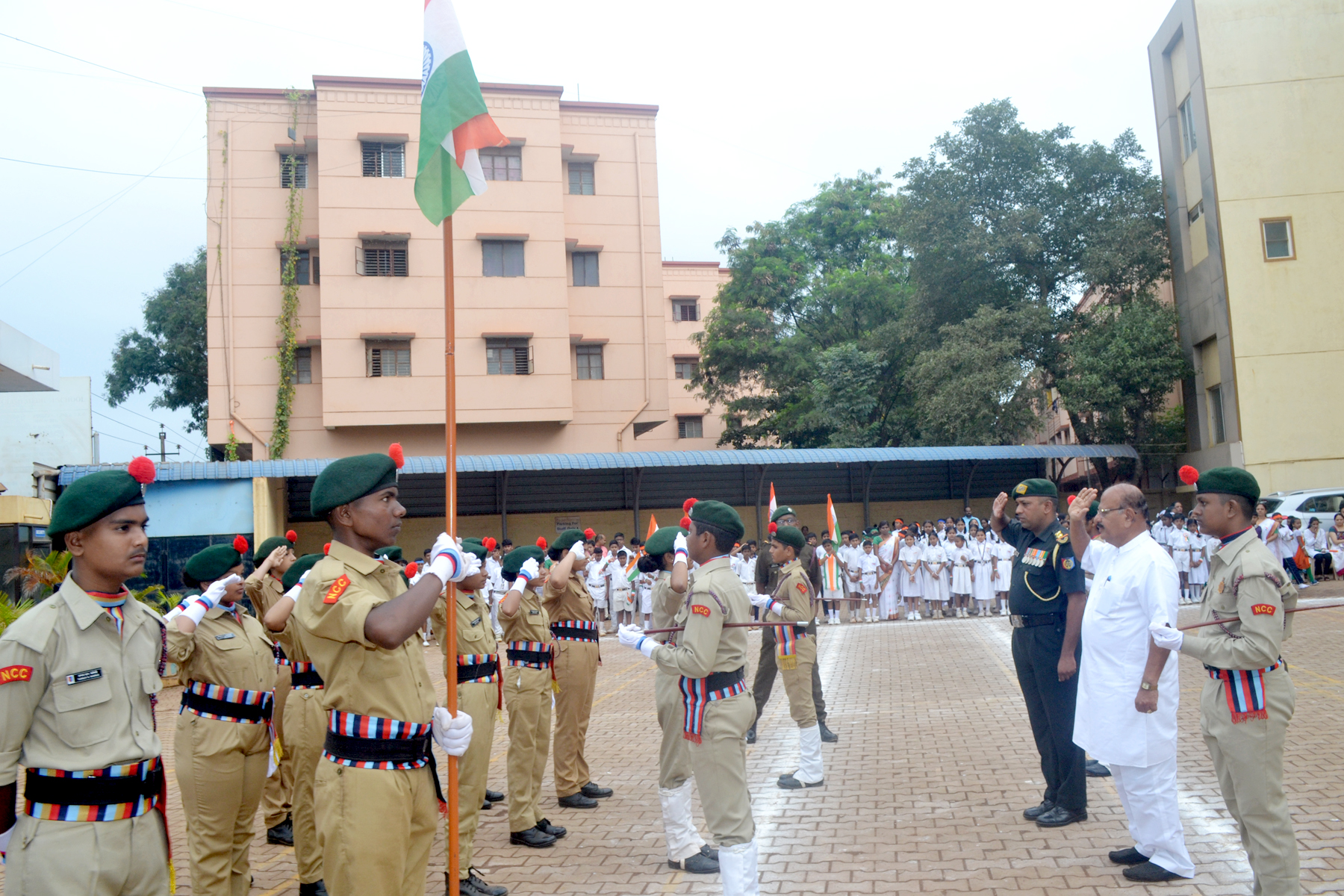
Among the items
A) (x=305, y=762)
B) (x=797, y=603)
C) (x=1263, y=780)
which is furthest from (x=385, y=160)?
(x=1263, y=780)

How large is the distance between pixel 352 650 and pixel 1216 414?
2835cm

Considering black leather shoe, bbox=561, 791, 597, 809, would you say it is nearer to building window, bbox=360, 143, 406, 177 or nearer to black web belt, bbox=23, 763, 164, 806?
black web belt, bbox=23, 763, 164, 806

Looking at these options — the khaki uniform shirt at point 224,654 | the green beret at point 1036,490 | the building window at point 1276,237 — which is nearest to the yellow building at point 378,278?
the building window at point 1276,237

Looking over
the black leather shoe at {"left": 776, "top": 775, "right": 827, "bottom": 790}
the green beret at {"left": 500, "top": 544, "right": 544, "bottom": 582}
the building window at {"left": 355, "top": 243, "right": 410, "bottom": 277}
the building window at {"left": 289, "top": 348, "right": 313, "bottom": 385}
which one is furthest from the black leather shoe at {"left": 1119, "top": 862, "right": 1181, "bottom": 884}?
the building window at {"left": 289, "top": 348, "right": 313, "bottom": 385}

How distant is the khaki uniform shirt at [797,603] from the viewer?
811cm

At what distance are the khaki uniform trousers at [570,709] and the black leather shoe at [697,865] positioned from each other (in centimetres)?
159

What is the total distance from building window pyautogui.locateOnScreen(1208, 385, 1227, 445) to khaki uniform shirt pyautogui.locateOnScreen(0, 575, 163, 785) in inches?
1113

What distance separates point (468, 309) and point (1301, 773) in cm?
2428

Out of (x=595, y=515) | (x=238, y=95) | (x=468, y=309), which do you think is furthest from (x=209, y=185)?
(x=595, y=515)

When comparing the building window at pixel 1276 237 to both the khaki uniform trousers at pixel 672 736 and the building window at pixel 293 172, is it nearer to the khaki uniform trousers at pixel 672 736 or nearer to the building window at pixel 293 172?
the khaki uniform trousers at pixel 672 736

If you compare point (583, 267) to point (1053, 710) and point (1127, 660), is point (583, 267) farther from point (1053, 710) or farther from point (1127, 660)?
point (1127, 660)

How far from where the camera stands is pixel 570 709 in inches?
284

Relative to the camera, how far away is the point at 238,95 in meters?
27.6

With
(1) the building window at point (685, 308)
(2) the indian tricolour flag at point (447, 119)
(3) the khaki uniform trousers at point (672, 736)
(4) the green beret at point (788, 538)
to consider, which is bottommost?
(3) the khaki uniform trousers at point (672, 736)
